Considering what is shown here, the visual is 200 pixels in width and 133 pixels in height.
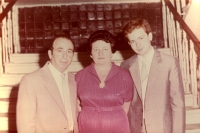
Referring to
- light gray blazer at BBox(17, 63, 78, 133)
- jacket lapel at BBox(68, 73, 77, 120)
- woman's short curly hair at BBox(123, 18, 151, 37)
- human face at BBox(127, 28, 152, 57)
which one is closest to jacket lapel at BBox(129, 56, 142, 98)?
→ human face at BBox(127, 28, 152, 57)

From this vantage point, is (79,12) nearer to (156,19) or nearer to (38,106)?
(156,19)

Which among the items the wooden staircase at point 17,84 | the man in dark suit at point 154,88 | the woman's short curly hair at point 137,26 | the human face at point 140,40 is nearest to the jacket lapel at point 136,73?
the man in dark suit at point 154,88

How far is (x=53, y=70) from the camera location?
159 cm

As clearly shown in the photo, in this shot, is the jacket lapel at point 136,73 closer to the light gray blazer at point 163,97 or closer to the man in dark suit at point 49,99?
the light gray blazer at point 163,97

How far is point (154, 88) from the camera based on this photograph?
1.61 metres

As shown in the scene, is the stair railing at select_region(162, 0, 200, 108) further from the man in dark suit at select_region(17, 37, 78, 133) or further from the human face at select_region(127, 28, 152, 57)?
the man in dark suit at select_region(17, 37, 78, 133)

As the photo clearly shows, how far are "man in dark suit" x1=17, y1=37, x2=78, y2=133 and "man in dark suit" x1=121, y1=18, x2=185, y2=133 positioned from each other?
1.51 ft

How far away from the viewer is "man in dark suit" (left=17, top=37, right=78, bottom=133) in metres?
1.47

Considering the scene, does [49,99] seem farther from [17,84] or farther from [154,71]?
[17,84]

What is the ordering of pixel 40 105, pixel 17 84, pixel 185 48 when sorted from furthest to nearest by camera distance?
pixel 185 48, pixel 17 84, pixel 40 105

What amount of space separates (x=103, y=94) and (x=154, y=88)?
1.16 feet

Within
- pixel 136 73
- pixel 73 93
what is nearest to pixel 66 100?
pixel 73 93

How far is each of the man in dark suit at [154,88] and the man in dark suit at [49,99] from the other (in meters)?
0.46

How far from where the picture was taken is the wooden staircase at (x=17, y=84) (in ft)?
7.38
